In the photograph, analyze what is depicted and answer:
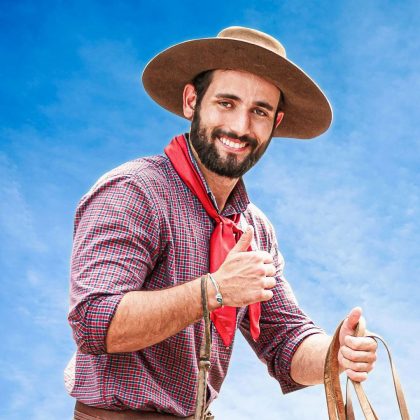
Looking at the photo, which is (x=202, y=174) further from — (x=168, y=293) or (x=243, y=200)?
(x=168, y=293)

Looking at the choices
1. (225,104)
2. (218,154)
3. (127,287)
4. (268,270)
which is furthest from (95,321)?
(225,104)

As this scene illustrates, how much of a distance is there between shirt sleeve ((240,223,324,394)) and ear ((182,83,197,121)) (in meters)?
0.94

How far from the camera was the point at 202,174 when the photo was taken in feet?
12.1

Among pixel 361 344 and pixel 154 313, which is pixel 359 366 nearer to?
pixel 361 344

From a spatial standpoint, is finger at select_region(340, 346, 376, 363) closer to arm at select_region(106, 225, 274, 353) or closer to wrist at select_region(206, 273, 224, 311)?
arm at select_region(106, 225, 274, 353)

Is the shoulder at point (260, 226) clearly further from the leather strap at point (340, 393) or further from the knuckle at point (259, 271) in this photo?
the knuckle at point (259, 271)

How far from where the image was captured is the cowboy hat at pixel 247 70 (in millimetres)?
3699

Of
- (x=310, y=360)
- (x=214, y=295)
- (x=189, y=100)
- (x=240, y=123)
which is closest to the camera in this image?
(x=214, y=295)

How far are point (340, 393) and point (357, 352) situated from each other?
0.19m

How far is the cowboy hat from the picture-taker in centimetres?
370

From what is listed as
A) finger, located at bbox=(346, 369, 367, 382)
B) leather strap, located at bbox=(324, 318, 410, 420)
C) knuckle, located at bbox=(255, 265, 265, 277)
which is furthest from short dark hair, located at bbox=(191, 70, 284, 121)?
finger, located at bbox=(346, 369, 367, 382)

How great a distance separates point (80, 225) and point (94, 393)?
0.75 m

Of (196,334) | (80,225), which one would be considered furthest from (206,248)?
(80,225)

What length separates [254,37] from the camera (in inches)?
→ 152
